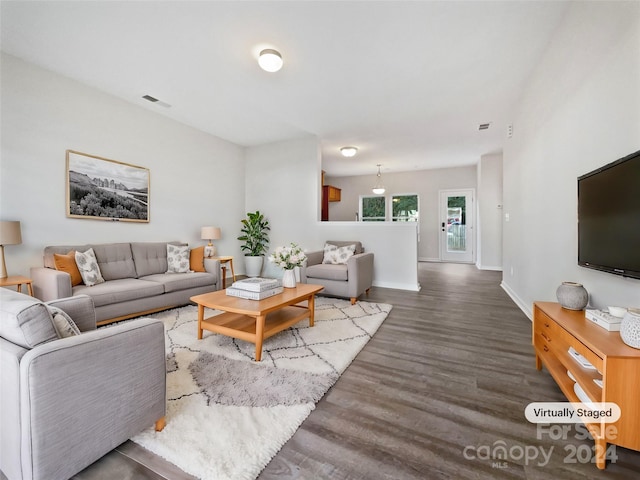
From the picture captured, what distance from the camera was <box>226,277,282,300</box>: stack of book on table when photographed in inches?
98.7

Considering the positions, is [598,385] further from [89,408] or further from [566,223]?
[89,408]

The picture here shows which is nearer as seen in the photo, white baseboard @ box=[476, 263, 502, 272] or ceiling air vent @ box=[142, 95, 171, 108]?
ceiling air vent @ box=[142, 95, 171, 108]

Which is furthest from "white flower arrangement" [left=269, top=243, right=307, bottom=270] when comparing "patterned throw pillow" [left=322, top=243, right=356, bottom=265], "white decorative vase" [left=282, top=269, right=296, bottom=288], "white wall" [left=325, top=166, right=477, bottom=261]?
"white wall" [left=325, top=166, right=477, bottom=261]

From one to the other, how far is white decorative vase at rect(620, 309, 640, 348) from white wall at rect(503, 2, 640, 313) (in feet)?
1.28

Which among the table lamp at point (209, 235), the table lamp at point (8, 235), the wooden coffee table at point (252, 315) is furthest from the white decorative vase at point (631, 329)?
the table lamp at point (209, 235)

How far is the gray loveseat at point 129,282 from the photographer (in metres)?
2.71

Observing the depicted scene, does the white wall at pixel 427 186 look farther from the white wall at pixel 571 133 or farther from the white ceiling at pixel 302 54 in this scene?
the white wall at pixel 571 133

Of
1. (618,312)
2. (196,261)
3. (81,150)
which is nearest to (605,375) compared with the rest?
(618,312)

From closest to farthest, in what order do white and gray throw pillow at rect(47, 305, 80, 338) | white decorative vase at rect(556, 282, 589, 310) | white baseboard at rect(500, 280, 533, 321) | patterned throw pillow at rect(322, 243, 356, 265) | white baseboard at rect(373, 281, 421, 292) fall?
white and gray throw pillow at rect(47, 305, 80, 338) → white decorative vase at rect(556, 282, 589, 310) → white baseboard at rect(500, 280, 533, 321) → patterned throw pillow at rect(322, 243, 356, 265) → white baseboard at rect(373, 281, 421, 292)

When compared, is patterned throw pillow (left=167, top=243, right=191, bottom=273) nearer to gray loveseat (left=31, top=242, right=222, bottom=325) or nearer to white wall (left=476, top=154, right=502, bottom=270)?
gray loveseat (left=31, top=242, right=222, bottom=325)

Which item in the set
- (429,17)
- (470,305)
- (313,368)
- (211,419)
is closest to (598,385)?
(313,368)

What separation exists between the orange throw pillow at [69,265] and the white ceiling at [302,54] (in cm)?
208

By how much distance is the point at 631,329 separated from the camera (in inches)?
46.9

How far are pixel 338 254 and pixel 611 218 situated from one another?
3.31m
